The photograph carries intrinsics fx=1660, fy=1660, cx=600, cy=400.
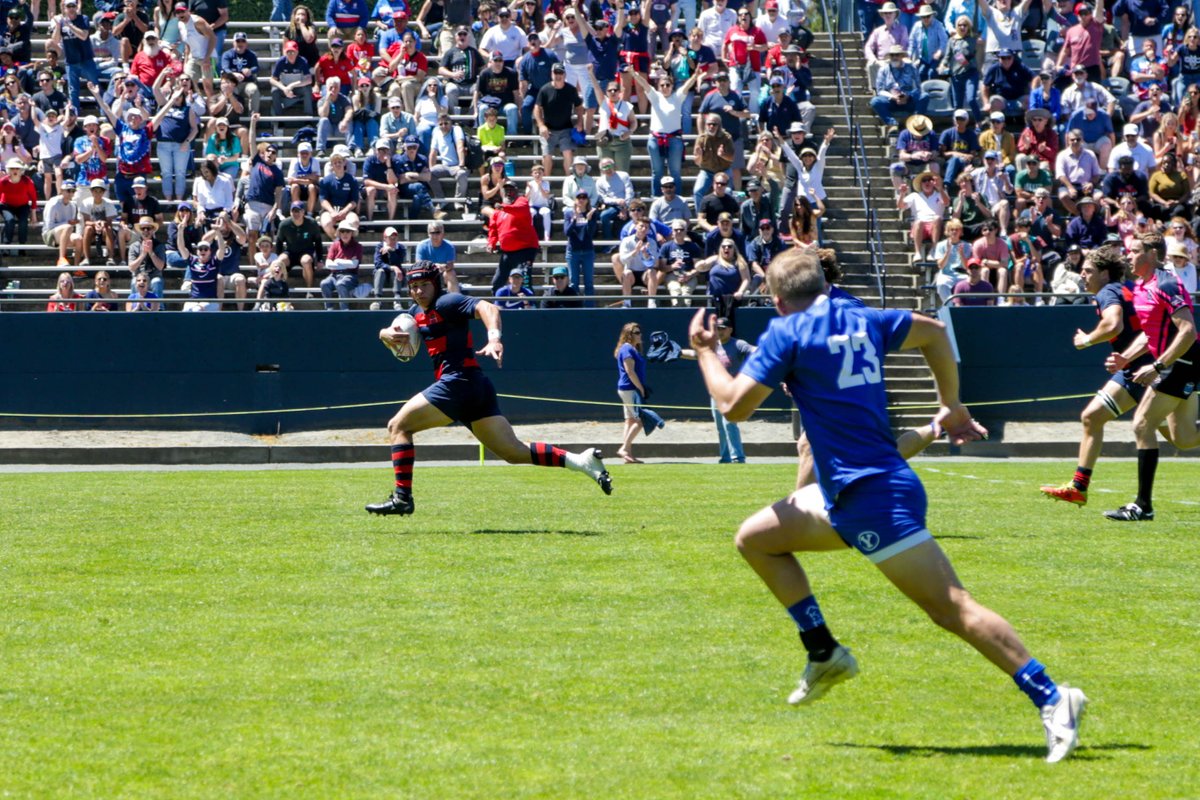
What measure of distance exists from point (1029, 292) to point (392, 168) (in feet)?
33.8

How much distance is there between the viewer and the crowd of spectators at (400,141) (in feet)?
84.0

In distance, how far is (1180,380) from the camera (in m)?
13.1

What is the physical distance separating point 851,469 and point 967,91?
930 inches

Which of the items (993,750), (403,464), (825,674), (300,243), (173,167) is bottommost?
(403,464)

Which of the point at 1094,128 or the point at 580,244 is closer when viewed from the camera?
the point at 580,244

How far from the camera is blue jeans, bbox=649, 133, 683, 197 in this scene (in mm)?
27141

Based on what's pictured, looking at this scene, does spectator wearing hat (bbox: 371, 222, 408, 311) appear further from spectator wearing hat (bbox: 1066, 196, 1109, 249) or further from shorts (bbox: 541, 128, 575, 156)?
spectator wearing hat (bbox: 1066, 196, 1109, 249)

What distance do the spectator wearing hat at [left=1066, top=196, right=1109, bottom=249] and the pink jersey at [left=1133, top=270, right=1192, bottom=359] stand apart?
12630mm

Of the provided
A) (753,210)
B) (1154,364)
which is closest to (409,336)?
(1154,364)

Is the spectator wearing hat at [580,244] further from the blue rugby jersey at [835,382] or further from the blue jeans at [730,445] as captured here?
the blue rugby jersey at [835,382]

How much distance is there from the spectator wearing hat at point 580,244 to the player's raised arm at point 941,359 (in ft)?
61.9

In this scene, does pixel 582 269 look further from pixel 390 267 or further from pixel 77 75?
pixel 77 75

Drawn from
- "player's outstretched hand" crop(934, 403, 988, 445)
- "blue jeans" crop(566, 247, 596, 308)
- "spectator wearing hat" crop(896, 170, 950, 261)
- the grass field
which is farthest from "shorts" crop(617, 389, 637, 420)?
"player's outstretched hand" crop(934, 403, 988, 445)

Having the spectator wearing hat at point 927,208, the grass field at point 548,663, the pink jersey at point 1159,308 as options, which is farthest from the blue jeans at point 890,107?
the grass field at point 548,663
